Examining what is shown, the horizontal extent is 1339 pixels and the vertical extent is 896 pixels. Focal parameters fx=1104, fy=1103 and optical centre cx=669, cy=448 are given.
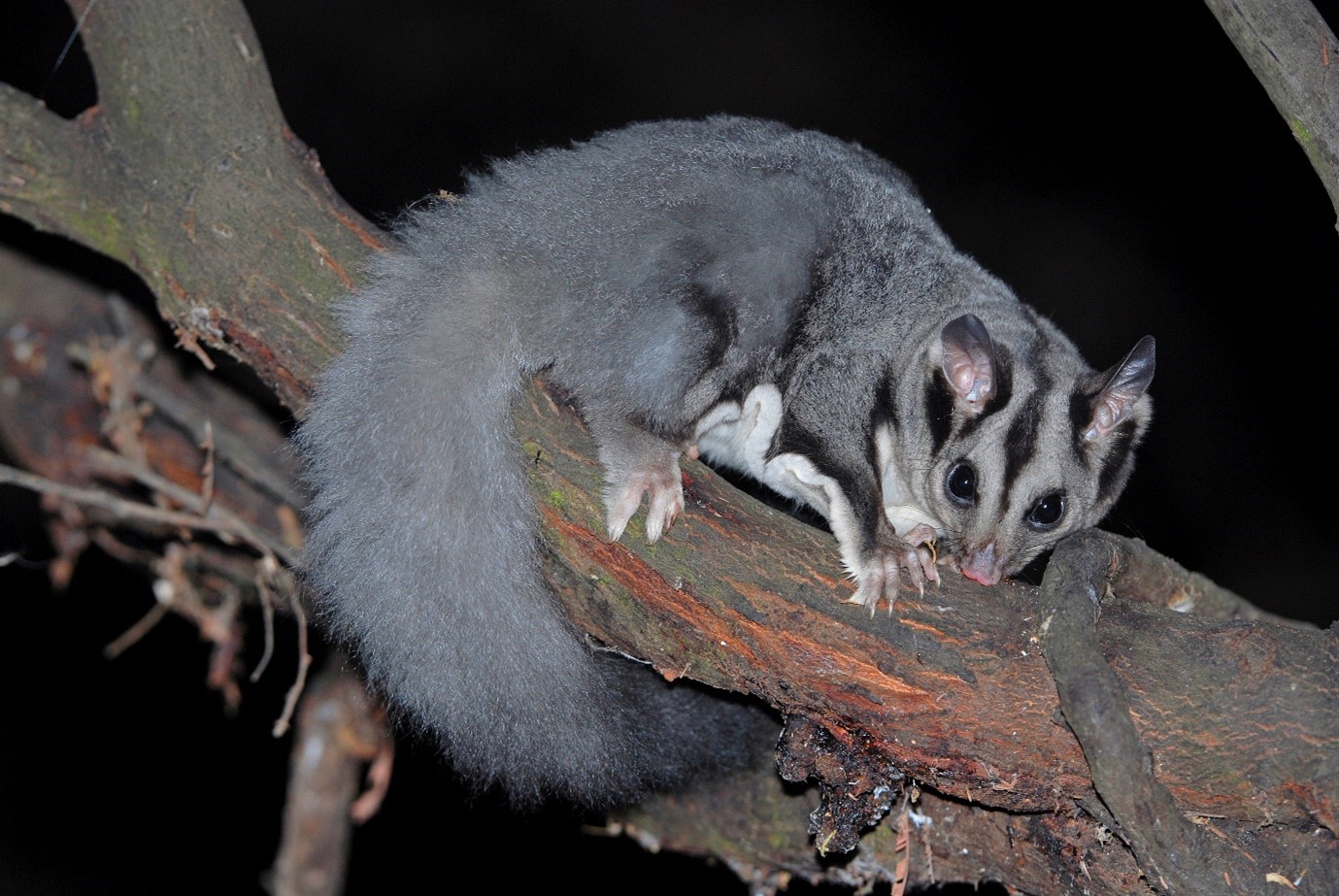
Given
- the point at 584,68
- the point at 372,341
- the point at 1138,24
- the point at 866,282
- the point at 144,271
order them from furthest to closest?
the point at 584,68 < the point at 1138,24 < the point at 144,271 < the point at 866,282 < the point at 372,341

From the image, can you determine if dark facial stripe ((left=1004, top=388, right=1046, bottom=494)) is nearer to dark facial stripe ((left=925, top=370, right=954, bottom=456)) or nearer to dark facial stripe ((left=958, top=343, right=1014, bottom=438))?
dark facial stripe ((left=958, top=343, right=1014, bottom=438))

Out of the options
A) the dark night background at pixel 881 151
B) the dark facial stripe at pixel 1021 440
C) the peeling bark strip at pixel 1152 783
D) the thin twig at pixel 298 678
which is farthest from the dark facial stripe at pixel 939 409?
the dark night background at pixel 881 151

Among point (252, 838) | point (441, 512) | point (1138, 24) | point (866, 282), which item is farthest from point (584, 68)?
point (252, 838)

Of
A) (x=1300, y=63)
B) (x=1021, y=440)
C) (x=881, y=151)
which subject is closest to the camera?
(x=1300, y=63)

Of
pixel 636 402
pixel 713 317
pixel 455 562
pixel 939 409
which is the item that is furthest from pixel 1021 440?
pixel 455 562

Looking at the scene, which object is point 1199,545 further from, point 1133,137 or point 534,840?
point 534,840

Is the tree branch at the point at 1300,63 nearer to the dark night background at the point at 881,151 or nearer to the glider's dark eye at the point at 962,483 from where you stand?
the glider's dark eye at the point at 962,483

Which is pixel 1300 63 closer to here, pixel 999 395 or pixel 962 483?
pixel 999 395
